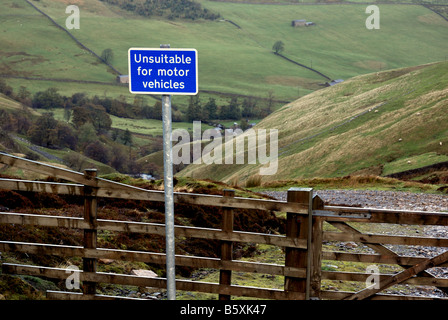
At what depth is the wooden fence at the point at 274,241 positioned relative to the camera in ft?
26.6

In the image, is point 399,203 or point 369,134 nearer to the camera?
point 399,203

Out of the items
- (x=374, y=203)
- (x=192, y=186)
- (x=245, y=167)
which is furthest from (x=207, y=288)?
(x=245, y=167)

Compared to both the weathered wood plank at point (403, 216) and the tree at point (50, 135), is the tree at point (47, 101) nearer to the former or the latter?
the tree at point (50, 135)

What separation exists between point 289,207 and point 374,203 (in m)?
20.6

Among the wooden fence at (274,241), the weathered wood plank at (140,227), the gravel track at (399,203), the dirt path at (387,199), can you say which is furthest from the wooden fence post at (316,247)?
the dirt path at (387,199)

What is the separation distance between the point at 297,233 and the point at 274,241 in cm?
41

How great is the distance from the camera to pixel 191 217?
17.4 m

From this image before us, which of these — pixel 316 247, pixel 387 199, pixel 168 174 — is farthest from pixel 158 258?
pixel 387 199

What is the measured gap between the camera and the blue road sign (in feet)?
22.4

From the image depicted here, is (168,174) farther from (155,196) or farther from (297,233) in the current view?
(297,233)

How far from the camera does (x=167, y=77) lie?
6.88 metres

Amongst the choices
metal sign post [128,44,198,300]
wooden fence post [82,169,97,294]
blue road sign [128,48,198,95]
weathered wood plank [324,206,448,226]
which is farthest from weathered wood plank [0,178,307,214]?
blue road sign [128,48,198,95]

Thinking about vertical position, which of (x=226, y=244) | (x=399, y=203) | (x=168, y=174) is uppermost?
(x=168, y=174)

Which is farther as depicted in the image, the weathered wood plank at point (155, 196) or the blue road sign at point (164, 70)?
the weathered wood plank at point (155, 196)
